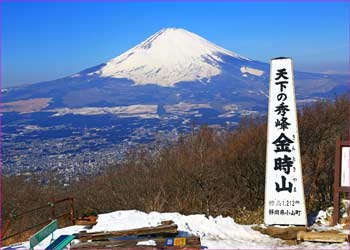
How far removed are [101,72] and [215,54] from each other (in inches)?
1237

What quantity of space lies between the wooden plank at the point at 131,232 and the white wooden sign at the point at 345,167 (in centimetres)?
339

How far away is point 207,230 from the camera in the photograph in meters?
8.62

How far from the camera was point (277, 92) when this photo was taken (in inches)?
351

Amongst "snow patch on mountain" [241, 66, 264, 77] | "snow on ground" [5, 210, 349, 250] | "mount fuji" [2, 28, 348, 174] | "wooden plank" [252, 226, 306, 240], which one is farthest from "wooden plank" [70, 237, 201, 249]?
"snow patch on mountain" [241, 66, 264, 77]

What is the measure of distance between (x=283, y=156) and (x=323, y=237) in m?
1.67

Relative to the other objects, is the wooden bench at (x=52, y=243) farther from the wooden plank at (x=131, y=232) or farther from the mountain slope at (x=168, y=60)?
the mountain slope at (x=168, y=60)

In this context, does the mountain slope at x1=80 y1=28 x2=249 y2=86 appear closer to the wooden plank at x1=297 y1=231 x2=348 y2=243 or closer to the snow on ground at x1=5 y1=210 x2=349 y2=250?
the snow on ground at x1=5 y1=210 x2=349 y2=250

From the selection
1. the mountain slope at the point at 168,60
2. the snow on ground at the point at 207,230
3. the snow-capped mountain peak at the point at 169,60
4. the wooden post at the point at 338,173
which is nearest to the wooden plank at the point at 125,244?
the snow on ground at the point at 207,230

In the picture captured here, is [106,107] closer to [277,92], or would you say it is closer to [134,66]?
[134,66]

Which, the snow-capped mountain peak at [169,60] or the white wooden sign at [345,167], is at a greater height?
the snow-capped mountain peak at [169,60]

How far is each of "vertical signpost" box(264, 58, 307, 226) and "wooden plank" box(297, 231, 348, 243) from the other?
617mm

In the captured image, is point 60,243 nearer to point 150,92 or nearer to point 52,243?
point 52,243

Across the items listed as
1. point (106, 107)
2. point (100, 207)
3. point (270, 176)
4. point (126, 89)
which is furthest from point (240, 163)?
point (126, 89)

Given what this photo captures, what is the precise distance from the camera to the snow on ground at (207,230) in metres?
7.86
